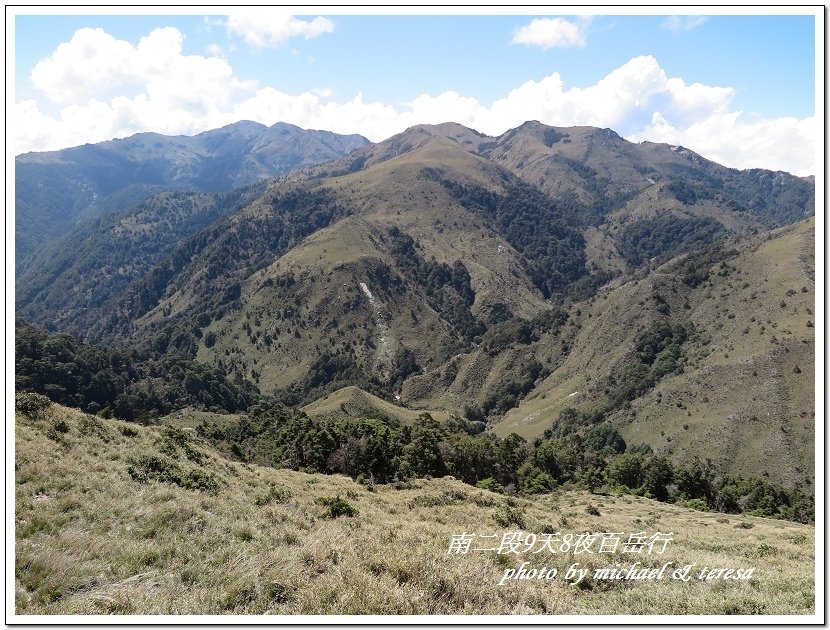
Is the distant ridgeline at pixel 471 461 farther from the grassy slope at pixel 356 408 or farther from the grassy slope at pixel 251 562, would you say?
the grassy slope at pixel 356 408

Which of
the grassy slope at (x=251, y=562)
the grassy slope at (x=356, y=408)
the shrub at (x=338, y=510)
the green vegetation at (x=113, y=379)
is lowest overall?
the grassy slope at (x=356, y=408)

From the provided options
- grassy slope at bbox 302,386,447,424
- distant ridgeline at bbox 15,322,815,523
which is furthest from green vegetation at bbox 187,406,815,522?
grassy slope at bbox 302,386,447,424

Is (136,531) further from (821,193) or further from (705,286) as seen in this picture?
(705,286)

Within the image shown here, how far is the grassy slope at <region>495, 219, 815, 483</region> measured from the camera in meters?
103

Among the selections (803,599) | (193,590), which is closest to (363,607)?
(193,590)

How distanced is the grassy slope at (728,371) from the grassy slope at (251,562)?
4026 inches

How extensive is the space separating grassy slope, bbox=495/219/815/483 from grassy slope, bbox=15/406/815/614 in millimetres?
102252

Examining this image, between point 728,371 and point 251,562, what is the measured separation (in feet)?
463

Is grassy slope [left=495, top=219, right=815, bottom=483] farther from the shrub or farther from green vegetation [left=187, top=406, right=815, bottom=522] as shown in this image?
the shrub

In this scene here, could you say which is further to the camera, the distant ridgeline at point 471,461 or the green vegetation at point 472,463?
the green vegetation at point 472,463

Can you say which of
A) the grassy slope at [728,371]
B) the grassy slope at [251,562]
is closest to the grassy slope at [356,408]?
the grassy slope at [728,371]

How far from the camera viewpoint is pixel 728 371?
12331 centimetres

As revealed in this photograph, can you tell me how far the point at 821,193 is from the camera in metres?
13.6

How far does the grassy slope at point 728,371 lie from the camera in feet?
338
